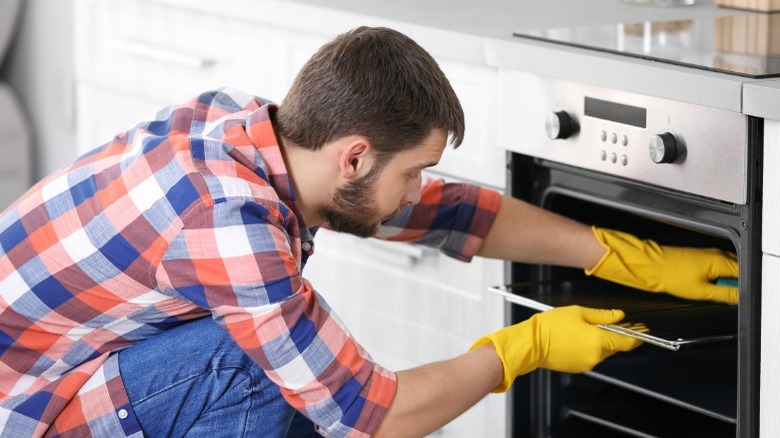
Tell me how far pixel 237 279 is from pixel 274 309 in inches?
2.1

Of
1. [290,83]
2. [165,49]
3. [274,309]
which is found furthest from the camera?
[165,49]

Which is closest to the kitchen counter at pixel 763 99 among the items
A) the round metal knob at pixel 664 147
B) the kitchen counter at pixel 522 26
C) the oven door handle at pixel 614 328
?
the kitchen counter at pixel 522 26

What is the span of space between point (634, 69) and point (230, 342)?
2.04ft

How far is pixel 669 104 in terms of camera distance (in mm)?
1625

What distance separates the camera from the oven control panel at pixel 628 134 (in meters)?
1.57

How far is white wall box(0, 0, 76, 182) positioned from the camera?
3.70 metres

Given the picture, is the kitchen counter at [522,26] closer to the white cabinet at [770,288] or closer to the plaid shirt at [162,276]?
the white cabinet at [770,288]

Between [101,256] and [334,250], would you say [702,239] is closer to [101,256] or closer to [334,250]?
[334,250]

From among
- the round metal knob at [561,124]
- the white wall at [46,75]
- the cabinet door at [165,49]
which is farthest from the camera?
the white wall at [46,75]

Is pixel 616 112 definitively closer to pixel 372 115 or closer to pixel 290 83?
pixel 372 115

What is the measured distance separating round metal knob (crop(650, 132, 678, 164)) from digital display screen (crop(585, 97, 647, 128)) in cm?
5

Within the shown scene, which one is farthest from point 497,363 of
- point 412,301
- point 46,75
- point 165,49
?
point 46,75

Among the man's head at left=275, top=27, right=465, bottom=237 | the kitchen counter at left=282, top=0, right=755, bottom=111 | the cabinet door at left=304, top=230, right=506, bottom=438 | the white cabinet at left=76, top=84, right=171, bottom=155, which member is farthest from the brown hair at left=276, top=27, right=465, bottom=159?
the white cabinet at left=76, top=84, right=171, bottom=155

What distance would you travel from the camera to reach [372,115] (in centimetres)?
154
